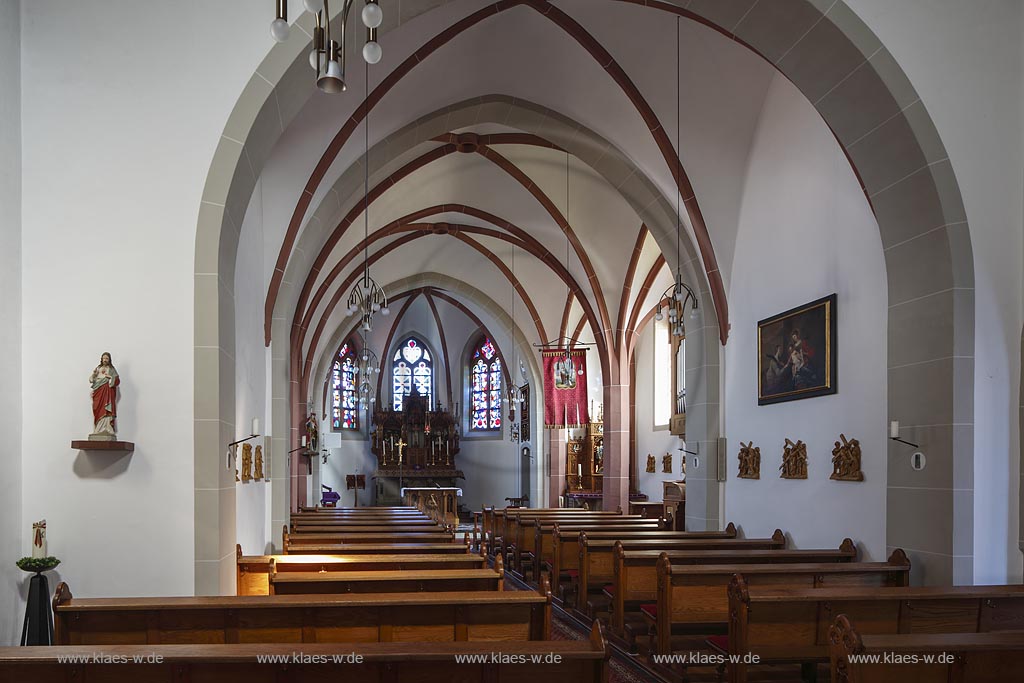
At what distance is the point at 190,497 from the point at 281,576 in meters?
0.86

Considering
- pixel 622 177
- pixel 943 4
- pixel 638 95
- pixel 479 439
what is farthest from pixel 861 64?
pixel 479 439

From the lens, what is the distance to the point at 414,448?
2731cm

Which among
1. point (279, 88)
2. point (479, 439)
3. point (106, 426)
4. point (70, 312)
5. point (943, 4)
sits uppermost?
point (943, 4)

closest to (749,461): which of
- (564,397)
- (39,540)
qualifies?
(39,540)

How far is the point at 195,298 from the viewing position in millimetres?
5684

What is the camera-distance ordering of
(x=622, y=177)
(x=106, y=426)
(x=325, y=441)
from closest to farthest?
(x=106, y=426) → (x=622, y=177) → (x=325, y=441)

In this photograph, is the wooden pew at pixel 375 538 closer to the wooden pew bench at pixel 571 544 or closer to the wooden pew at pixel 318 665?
the wooden pew bench at pixel 571 544

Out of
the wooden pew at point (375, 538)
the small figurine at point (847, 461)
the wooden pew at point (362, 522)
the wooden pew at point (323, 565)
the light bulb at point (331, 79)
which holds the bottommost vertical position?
the wooden pew at point (362, 522)

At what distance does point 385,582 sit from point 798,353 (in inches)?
212

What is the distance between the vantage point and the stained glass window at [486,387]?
2711 cm

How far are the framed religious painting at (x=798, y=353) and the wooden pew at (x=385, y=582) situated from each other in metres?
4.41

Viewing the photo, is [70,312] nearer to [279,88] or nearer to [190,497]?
[190,497]

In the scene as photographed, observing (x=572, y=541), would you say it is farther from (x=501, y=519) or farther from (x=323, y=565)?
(x=501, y=519)

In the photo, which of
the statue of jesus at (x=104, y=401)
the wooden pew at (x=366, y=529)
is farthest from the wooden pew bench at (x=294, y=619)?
the wooden pew at (x=366, y=529)
